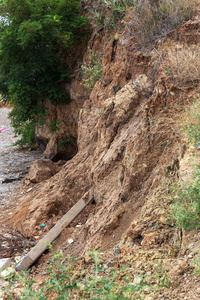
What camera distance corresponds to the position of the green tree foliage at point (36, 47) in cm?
727

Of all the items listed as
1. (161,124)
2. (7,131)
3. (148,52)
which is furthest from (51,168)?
(7,131)

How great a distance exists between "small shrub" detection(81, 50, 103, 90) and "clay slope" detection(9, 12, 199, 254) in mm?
862

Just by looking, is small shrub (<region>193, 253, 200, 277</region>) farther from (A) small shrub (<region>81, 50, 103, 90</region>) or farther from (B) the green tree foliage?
(B) the green tree foliage

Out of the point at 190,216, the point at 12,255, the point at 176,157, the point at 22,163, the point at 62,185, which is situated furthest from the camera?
the point at 22,163

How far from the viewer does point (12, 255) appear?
4.40 metres

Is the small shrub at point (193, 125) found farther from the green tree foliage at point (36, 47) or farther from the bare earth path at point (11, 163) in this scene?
the green tree foliage at point (36, 47)

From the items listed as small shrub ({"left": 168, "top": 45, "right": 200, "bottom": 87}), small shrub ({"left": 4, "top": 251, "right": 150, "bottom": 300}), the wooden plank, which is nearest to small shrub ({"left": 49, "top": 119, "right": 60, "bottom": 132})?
the wooden plank

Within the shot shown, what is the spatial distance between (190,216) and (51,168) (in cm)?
487

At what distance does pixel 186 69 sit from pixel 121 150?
1.26 m

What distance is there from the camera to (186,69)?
373 centimetres

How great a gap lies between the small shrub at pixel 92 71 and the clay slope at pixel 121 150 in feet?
2.83

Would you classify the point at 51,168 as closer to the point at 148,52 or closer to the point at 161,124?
the point at 148,52

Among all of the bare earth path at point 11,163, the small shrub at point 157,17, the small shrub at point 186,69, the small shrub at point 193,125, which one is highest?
the small shrub at point 157,17

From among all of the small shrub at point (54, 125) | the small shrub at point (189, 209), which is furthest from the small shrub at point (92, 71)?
the small shrub at point (189, 209)
